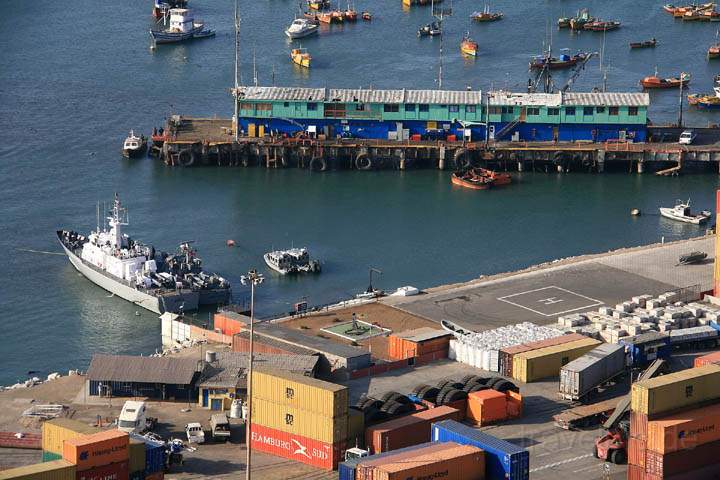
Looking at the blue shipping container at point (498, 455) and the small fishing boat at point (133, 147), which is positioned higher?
the small fishing boat at point (133, 147)

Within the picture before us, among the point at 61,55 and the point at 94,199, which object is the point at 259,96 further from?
the point at 61,55

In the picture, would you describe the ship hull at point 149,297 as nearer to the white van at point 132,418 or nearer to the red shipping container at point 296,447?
the white van at point 132,418

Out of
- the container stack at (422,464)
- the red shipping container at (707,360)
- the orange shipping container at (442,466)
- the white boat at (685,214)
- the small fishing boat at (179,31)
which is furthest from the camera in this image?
the small fishing boat at (179,31)

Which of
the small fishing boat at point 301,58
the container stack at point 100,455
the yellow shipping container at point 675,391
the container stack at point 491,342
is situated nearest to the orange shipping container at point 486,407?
the container stack at point 491,342

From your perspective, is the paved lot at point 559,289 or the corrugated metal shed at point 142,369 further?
the paved lot at point 559,289

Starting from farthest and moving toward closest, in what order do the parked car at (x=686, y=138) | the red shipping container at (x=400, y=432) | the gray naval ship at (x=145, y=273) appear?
1. the parked car at (x=686, y=138)
2. the gray naval ship at (x=145, y=273)
3. the red shipping container at (x=400, y=432)

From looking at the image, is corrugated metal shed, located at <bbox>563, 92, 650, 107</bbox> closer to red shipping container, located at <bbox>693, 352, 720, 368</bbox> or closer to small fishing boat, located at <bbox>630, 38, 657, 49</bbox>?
small fishing boat, located at <bbox>630, 38, 657, 49</bbox>

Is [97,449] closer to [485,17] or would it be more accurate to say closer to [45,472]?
[45,472]
